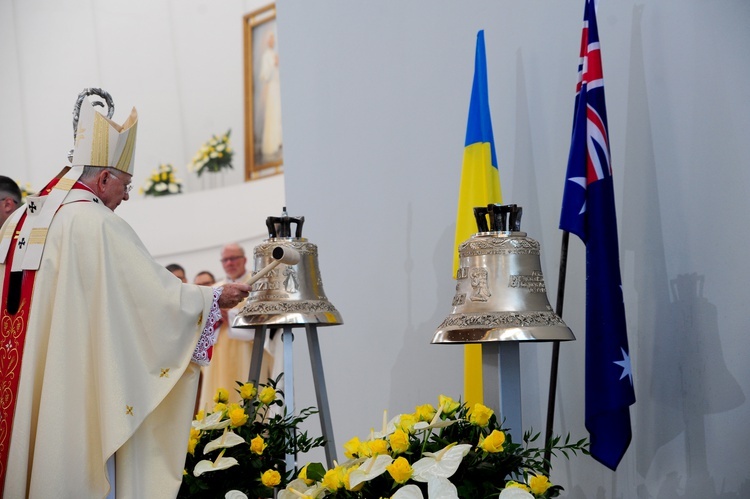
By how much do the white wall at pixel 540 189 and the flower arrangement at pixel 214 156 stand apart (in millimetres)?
6167

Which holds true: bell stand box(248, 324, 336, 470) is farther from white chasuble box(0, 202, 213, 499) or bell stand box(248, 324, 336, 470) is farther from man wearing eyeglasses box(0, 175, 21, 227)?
man wearing eyeglasses box(0, 175, 21, 227)

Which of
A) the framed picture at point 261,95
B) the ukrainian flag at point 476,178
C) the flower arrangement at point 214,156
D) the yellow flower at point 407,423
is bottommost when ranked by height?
the yellow flower at point 407,423

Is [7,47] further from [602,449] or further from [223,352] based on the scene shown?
[602,449]

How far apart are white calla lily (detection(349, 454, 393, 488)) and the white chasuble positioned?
126cm

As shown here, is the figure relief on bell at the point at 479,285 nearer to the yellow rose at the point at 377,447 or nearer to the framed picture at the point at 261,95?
the yellow rose at the point at 377,447

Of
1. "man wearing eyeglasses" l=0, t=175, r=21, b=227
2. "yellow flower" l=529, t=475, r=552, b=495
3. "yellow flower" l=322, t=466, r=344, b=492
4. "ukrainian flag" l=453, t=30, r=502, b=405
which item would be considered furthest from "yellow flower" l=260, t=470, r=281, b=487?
"man wearing eyeglasses" l=0, t=175, r=21, b=227

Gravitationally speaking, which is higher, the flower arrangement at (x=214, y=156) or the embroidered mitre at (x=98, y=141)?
the flower arrangement at (x=214, y=156)

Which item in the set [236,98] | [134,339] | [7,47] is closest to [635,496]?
[134,339]

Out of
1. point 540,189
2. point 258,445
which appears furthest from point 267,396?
point 540,189

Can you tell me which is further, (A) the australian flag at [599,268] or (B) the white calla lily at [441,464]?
(A) the australian flag at [599,268]

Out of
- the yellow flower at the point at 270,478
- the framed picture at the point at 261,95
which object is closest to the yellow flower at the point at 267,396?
the yellow flower at the point at 270,478

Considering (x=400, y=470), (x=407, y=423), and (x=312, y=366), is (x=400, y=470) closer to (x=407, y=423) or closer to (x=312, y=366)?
(x=407, y=423)

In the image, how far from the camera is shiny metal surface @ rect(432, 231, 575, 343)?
359 cm

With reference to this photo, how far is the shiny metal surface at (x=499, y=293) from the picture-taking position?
3586 mm
